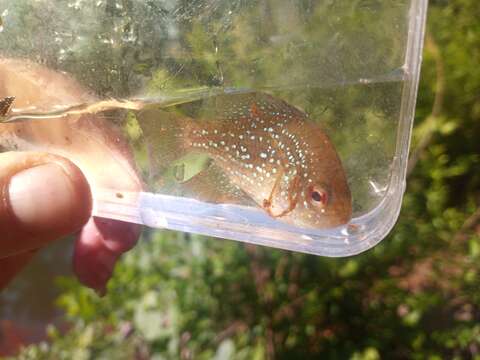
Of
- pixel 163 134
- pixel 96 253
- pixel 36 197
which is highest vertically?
pixel 163 134

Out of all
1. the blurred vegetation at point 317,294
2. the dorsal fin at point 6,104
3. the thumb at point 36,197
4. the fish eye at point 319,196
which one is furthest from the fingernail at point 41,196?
the blurred vegetation at point 317,294

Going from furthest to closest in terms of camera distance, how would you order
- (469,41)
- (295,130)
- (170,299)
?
1. (469,41)
2. (170,299)
3. (295,130)

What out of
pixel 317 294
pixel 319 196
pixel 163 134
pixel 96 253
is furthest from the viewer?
pixel 317 294

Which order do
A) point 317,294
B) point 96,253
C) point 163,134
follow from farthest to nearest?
1. point 317,294
2. point 96,253
3. point 163,134

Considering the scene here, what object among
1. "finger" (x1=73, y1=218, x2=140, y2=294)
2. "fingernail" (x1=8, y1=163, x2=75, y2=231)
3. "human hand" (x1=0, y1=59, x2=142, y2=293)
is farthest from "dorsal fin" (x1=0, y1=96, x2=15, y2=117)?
"finger" (x1=73, y1=218, x2=140, y2=294)

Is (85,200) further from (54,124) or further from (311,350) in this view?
(311,350)

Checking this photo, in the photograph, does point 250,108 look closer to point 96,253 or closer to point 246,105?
point 246,105

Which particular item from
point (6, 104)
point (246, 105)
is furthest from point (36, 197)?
point (246, 105)

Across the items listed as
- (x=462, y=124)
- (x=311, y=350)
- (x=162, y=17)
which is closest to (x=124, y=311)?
(x=311, y=350)
